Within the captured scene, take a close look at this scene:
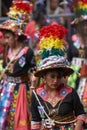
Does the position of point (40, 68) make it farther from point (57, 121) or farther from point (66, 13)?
point (66, 13)

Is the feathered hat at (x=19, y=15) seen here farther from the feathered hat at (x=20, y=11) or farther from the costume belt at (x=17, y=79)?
the costume belt at (x=17, y=79)

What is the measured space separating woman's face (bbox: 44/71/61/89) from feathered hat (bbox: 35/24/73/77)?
6 cm

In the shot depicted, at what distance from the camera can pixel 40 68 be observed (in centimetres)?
636

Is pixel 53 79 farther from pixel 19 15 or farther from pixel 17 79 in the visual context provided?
pixel 19 15

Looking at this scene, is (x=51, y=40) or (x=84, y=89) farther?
(x=84, y=89)

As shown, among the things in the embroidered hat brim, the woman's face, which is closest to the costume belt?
the embroidered hat brim

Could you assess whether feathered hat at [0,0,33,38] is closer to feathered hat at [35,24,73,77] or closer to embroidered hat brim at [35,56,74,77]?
feathered hat at [35,24,73,77]

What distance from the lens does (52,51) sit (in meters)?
6.49

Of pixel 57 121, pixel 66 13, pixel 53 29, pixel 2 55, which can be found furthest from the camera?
pixel 66 13

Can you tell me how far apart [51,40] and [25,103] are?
2063 mm

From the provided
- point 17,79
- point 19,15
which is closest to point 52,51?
point 17,79

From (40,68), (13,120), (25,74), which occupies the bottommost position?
(13,120)

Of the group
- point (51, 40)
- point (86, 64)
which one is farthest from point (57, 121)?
point (86, 64)

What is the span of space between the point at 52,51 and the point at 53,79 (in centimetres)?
42
